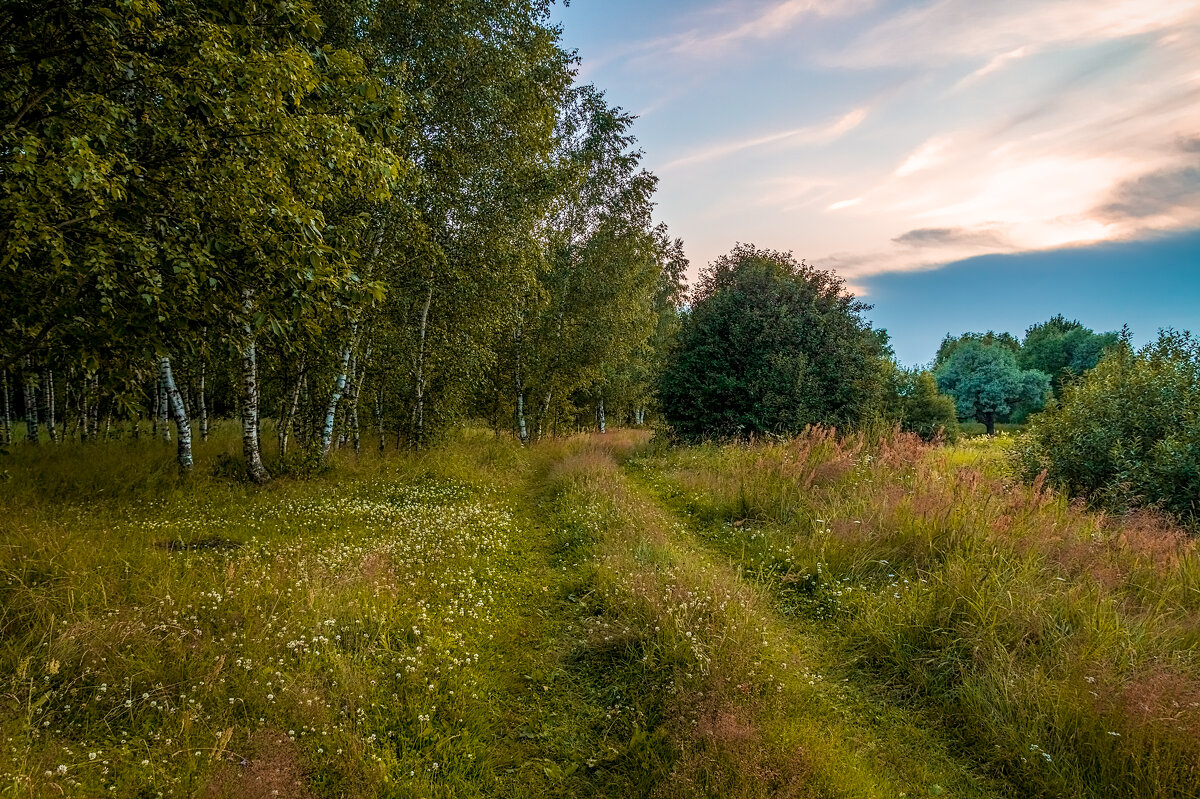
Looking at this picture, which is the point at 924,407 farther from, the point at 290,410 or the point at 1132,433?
the point at 290,410

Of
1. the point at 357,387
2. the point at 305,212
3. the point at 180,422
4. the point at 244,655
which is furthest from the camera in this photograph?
the point at 357,387

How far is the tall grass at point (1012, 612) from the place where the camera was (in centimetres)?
427

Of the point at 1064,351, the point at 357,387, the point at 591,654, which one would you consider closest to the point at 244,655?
the point at 591,654

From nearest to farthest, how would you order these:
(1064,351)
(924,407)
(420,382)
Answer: (420,382) → (924,407) → (1064,351)

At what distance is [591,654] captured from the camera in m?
6.12

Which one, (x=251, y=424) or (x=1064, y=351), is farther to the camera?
(x=1064, y=351)

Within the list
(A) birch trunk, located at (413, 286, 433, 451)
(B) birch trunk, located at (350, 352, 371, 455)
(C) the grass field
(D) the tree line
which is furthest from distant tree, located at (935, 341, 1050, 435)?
(B) birch trunk, located at (350, 352, 371, 455)

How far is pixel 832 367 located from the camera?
2173 cm

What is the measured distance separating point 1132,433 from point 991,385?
54.7 meters

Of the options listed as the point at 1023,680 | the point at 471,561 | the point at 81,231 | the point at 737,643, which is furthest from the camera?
the point at 471,561

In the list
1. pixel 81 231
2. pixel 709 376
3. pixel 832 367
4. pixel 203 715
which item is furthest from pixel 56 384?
pixel 832 367

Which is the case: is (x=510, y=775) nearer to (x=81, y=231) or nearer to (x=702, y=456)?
(x=81, y=231)

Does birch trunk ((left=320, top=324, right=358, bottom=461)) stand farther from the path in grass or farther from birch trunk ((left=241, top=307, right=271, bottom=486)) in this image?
the path in grass

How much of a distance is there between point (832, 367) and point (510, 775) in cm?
2103
